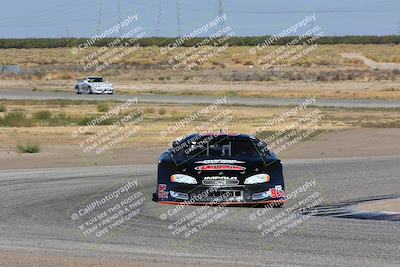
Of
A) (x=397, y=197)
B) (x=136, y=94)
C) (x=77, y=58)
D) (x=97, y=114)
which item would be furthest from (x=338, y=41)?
(x=397, y=197)

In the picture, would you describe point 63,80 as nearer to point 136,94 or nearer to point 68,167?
point 136,94

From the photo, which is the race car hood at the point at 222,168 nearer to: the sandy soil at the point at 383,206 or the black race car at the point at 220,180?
the black race car at the point at 220,180

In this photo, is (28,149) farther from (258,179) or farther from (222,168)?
(258,179)

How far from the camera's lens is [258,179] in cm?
1752

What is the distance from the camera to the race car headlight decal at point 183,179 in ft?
57.5

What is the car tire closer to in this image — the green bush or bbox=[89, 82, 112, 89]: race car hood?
the green bush

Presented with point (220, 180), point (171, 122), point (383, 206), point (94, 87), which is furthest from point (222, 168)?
point (94, 87)

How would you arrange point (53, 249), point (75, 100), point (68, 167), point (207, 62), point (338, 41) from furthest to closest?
point (338, 41)
point (207, 62)
point (75, 100)
point (68, 167)
point (53, 249)

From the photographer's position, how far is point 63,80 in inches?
3809

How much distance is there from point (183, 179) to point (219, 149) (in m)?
1.27

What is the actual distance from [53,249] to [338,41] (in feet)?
549

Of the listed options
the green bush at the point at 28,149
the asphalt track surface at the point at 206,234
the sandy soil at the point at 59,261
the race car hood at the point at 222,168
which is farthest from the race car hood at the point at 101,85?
the sandy soil at the point at 59,261

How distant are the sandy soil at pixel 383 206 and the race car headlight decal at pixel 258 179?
5.41 ft

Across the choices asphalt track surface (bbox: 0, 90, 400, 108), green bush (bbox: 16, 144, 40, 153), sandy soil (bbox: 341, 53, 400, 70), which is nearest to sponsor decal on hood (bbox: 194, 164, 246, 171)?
green bush (bbox: 16, 144, 40, 153)
